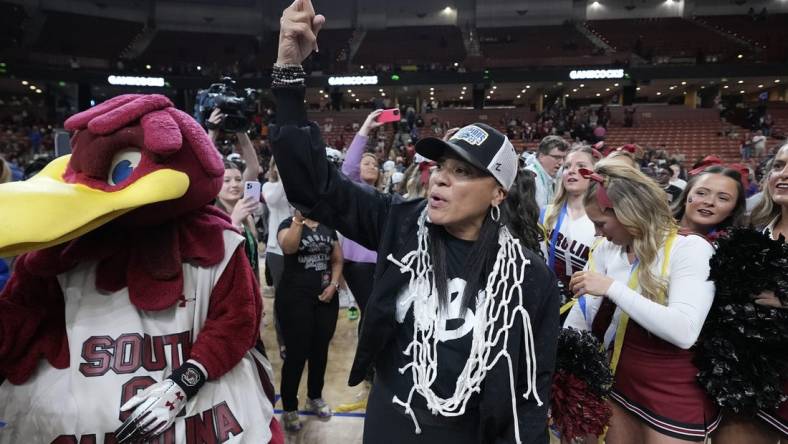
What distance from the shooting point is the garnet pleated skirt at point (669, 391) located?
1.87 m

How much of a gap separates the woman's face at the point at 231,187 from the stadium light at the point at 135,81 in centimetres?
2266

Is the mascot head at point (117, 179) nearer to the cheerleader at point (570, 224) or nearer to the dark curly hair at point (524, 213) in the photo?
the dark curly hair at point (524, 213)

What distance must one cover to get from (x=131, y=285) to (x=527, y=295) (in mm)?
1130

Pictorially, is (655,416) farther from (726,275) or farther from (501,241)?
(501,241)

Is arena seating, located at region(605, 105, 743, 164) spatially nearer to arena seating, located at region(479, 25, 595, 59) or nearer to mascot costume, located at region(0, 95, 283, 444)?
arena seating, located at region(479, 25, 595, 59)

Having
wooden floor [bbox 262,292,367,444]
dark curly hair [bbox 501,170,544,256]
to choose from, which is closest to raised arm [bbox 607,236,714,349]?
dark curly hair [bbox 501,170,544,256]

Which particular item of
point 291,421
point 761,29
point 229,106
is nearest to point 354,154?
point 229,106

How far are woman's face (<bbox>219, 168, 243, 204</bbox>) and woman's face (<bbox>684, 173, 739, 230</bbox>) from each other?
2487 mm

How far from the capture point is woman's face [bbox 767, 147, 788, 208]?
2.09 metres

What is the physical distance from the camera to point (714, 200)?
90.4 inches

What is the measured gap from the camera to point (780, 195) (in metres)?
2.10

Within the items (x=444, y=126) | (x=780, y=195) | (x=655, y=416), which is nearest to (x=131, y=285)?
(x=655, y=416)

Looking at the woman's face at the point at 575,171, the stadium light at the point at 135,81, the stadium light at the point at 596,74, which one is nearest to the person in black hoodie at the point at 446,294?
the woman's face at the point at 575,171

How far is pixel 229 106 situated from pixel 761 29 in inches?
1255
